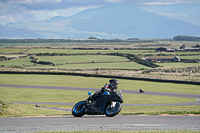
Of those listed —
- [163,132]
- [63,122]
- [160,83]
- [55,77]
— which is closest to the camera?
[163,132]

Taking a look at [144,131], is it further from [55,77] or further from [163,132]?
[55,77]

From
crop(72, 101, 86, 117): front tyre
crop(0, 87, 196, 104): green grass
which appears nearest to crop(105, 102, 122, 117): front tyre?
crop(72, 101, 86, 117): front tyre

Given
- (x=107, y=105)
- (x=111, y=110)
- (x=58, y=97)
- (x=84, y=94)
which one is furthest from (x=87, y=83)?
(x=111, y=110)

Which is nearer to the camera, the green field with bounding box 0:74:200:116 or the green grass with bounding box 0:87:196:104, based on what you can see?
the green field with bounding box 0:74:200:116

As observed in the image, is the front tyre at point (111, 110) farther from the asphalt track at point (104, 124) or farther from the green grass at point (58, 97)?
the green grass at point (58, 97)

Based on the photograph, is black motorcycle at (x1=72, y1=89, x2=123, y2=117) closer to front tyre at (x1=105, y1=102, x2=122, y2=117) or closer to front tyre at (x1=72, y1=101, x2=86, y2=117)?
front tyre at (x1=105, y1=102, x2=122, y2=117)

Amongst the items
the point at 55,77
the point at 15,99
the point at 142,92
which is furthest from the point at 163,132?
the point at 55,77

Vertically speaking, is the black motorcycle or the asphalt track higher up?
the black motorcycle

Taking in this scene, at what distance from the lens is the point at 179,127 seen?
49.5ft

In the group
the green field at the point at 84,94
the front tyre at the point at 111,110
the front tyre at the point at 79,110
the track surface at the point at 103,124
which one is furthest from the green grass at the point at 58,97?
the track surface at the point at 103,124

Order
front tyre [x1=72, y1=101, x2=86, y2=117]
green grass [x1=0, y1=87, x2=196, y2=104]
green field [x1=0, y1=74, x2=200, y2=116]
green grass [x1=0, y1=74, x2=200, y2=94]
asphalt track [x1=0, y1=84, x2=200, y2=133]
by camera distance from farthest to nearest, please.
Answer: green grass [x1=0, y1=74, x2=200, y2=94]
green grass [x1=0, y1=87, x2=196, y2=104]
green field [x1=0, y1=74, x2=200, y2=116]
front tyre [x1=72, y1=101, x2=86, y2=117]
asphalt track [x1=0, y1=84, x2=200, y2=133]

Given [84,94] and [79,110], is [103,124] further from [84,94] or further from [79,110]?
[84,94]

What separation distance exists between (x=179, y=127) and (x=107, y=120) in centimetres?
379

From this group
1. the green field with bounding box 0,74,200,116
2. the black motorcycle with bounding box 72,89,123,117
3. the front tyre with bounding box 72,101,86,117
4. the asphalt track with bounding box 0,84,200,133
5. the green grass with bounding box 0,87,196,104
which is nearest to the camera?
the asphalt track with bounding box 0,84,200,133
